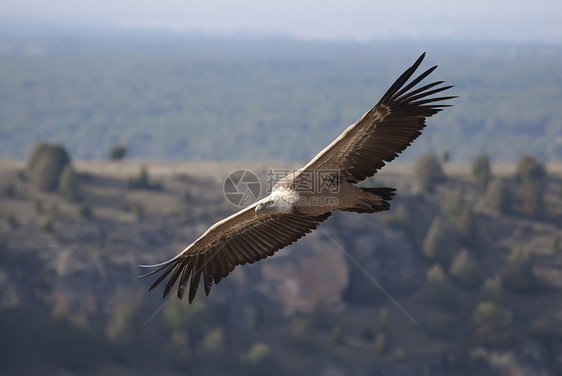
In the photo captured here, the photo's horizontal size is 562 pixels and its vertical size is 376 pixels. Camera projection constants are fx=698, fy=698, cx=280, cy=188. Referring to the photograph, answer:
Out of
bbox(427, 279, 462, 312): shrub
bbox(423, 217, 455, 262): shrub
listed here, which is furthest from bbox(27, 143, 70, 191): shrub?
bbox(427, 279, 462, 312): shrub

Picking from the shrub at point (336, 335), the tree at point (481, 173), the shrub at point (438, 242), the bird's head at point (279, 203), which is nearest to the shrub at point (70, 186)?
the shrub at point (336, 335)

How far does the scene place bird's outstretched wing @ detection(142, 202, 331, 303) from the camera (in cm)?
1755

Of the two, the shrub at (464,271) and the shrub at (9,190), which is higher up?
the shrub at (9,190)

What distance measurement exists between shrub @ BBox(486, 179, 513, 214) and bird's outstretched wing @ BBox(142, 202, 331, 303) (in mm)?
111955

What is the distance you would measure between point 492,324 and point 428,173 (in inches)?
1304

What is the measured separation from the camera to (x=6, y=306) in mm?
96062

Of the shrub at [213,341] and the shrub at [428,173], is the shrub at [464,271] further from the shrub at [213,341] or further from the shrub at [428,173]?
the shrub at [213,341]

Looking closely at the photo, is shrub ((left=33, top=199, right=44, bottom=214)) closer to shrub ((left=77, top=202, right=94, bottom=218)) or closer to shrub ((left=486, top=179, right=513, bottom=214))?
shrub ((left=77, top=202, right=94, bottom=218))

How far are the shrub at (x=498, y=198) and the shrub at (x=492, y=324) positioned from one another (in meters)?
23.0

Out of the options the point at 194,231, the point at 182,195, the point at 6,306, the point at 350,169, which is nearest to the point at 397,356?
the point at 194,231

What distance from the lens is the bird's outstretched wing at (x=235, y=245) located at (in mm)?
17547

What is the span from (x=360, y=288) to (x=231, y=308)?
22221mm

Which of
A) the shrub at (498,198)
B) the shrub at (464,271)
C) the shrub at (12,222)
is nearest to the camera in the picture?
the shrub at (12,222)

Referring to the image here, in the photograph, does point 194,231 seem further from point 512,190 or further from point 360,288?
point 512,190
